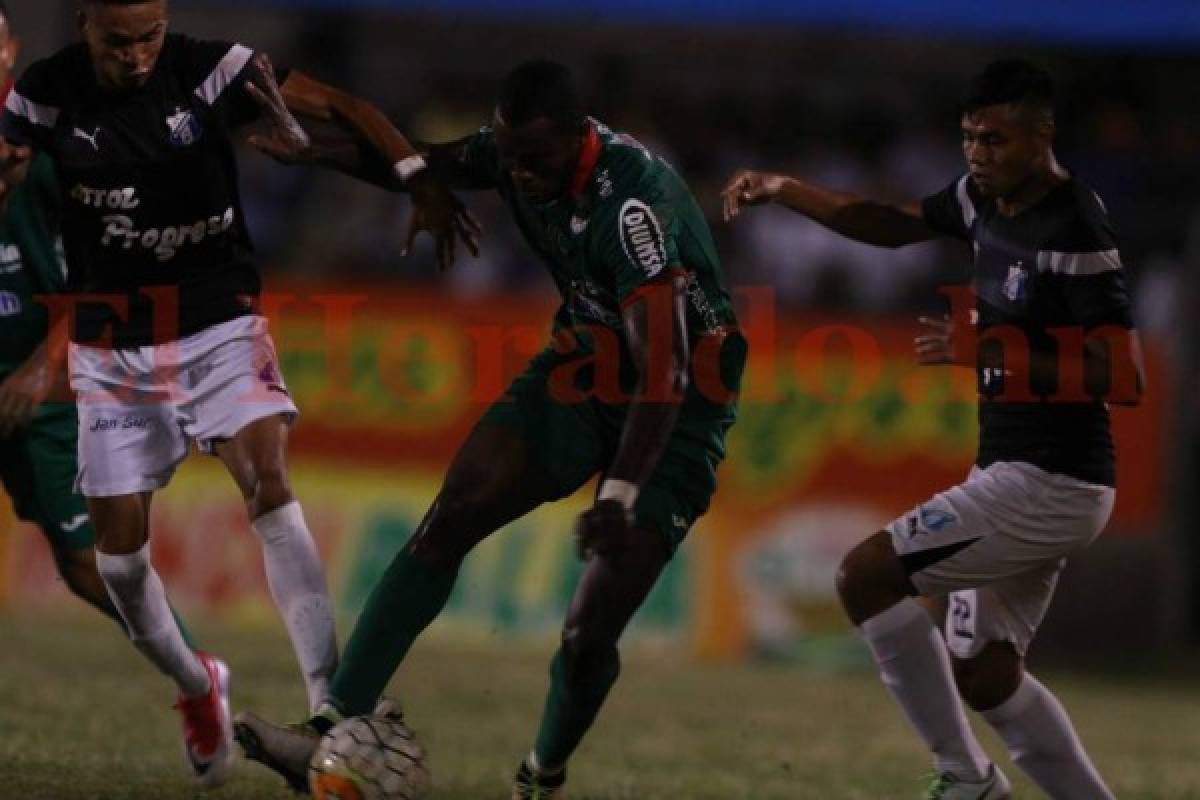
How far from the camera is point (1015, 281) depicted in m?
6.95

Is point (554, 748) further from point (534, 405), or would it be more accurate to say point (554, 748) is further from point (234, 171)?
point (234, 171)

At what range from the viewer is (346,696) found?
6883 millimetres

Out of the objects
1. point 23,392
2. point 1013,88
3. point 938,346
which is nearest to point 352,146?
point 23,392

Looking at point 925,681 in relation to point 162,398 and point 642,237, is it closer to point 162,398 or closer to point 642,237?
point 642,237

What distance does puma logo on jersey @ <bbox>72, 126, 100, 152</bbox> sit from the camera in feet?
23.3

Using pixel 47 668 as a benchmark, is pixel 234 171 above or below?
above

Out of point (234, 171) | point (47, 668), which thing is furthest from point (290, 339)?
point (234, 171)

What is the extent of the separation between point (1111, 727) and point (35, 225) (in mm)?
6379

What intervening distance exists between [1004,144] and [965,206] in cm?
49

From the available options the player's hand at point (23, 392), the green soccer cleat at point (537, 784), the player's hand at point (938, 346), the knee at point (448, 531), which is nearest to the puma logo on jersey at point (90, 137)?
the player's hand at point (23, 392)

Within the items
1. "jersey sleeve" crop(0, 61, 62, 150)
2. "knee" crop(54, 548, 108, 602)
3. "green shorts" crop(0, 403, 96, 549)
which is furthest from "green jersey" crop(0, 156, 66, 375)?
"jersey sleeve" crop(0, 61, 62, 150)

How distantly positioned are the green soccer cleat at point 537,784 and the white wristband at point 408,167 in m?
2.08

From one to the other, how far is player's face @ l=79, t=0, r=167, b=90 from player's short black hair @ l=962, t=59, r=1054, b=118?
8.93 feet

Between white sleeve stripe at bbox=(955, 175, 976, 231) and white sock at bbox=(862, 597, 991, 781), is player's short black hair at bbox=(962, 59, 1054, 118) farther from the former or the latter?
white sock at bbox=(862, 597, 991, 781)
